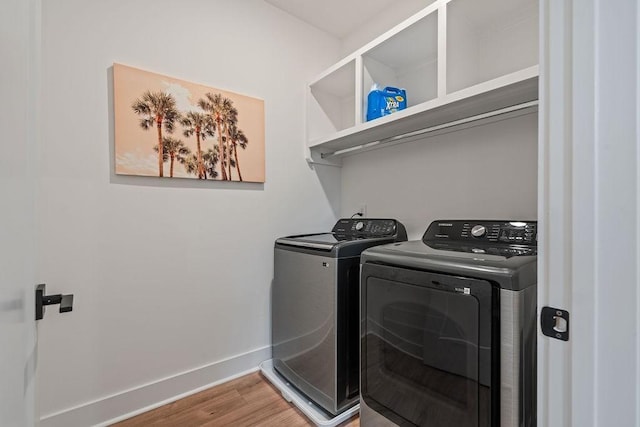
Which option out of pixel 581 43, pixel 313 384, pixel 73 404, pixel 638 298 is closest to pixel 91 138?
pixel 73 404

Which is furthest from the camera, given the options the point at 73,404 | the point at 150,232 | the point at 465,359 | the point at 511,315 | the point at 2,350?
the point at 150,232

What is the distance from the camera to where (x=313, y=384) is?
5.52 feet

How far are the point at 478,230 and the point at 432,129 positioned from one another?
686mm

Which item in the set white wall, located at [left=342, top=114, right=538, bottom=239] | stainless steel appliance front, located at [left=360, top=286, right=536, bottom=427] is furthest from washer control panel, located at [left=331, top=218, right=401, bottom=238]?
stainless steel appliance front, located at [left=360, top=286, right=536, bottom=427]

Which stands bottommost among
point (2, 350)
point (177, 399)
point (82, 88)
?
point (177, 399)

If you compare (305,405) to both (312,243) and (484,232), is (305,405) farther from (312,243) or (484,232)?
(484,232)

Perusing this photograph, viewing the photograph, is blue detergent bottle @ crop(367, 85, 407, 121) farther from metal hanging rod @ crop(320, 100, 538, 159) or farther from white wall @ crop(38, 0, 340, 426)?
white wall @ crop(38, 0, 340, 426)

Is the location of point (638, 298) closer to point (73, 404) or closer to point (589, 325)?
point (589, 325)

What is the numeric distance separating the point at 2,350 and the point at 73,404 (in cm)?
145

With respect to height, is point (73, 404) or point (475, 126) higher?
point (475, 126)

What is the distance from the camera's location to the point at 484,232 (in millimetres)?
1511

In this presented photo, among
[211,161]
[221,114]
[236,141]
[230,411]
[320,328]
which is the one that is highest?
[221,114]

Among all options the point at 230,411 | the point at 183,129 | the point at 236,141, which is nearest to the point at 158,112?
the point at 183,129

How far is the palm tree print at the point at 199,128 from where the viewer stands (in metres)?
1.75
